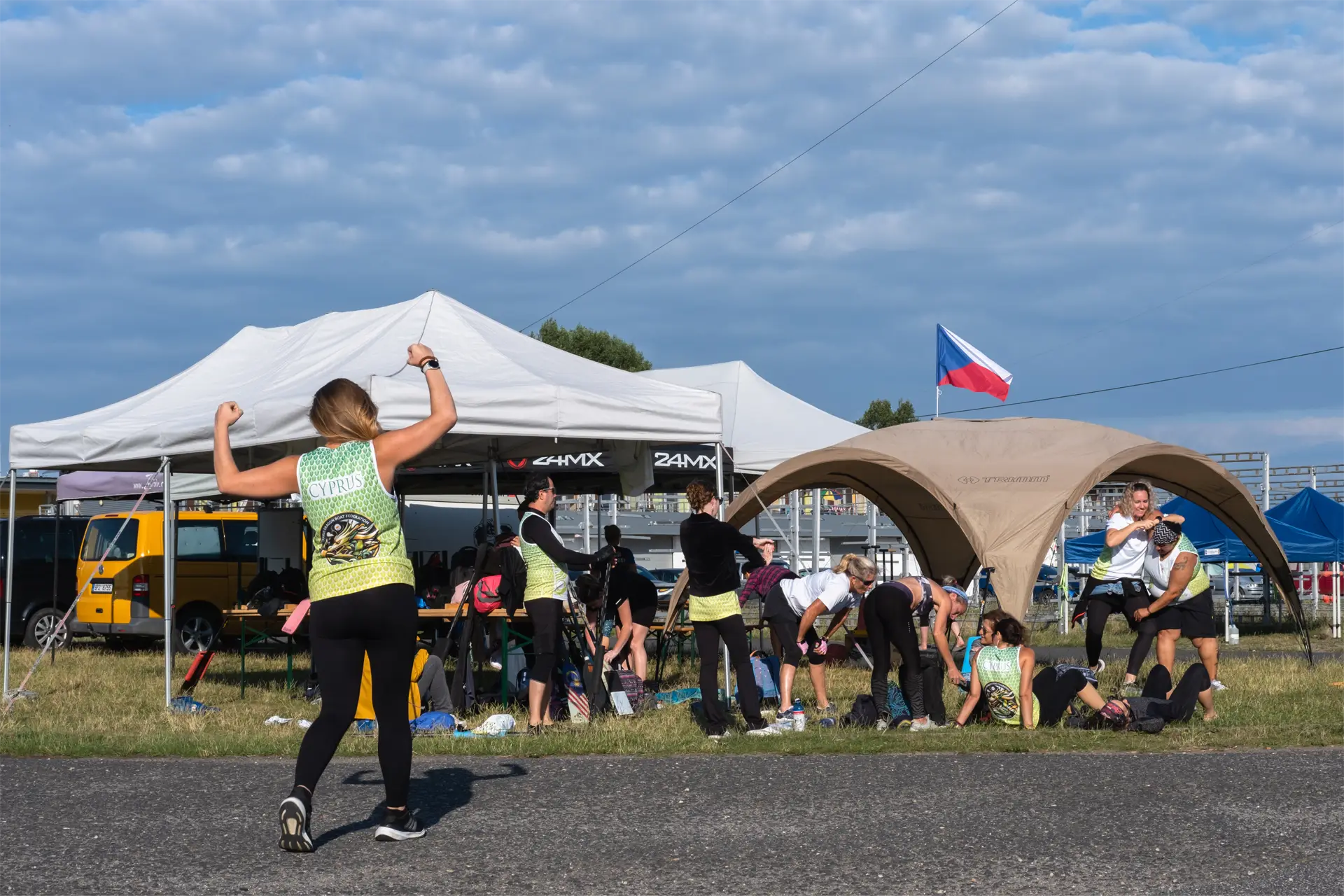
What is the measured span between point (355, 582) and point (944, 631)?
529 centimetres

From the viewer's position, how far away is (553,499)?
856 centimetres

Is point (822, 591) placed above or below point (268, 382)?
below

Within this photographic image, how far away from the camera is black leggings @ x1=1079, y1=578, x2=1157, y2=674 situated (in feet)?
34.5

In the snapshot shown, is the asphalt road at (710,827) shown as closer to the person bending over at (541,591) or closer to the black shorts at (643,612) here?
the person bending over at (541,591)

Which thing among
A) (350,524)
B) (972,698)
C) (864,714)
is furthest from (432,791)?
(972,698)

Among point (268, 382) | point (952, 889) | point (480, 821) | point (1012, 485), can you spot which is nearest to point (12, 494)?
point (268, 382)

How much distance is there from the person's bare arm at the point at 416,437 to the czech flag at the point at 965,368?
52.5ft

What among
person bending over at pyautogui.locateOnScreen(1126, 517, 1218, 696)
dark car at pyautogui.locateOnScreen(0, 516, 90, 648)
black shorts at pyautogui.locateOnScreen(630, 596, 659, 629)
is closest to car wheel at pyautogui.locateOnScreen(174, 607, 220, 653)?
dark car at pyautogui.locateOnScreen(0, 516, 90, 648)

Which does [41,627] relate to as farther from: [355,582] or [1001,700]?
[355,582]

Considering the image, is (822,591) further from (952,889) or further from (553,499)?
(952,889)

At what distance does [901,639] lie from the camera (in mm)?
8961

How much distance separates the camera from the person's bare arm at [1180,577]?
32.2ft

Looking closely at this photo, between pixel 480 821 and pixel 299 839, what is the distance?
843 mm

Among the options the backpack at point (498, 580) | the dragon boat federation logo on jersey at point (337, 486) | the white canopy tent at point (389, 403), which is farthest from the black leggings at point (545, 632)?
the dragon boat federation logo on jersey at point (337, 486)
